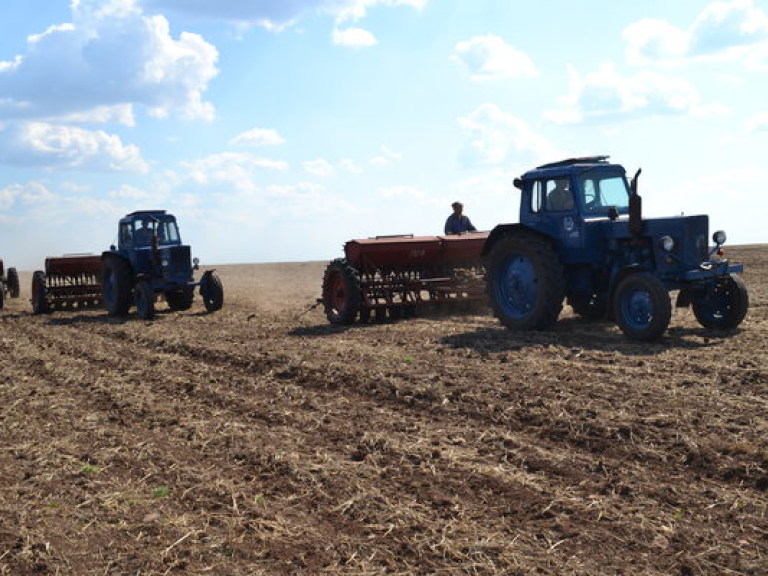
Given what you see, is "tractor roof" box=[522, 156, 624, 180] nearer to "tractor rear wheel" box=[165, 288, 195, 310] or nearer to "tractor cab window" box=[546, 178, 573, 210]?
"tractor cab window" box=[546, 178, 573, 210]

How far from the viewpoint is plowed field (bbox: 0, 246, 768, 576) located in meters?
4.42

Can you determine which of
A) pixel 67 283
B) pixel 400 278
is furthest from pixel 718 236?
pixel 67 283

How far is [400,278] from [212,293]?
5133 millimetres

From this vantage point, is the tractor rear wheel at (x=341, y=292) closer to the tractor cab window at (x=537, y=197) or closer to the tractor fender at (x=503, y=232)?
the tractor fender at (x=503, y=232)

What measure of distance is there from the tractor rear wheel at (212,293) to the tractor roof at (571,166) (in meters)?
8.20

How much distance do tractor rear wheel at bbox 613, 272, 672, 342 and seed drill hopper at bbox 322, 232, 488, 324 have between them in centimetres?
411

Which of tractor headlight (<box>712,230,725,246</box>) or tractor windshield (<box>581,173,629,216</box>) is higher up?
tractor windshield (<box>581,173,629,216</box>)

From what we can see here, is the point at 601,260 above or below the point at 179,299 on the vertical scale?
above

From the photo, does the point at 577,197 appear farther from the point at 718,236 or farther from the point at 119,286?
the point at 119,286

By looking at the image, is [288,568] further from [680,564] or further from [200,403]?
[200,403]

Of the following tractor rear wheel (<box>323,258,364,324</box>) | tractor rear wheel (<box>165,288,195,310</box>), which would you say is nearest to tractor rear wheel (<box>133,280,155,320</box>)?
tractor rear wheel (<box>165,288,195,310</box>)

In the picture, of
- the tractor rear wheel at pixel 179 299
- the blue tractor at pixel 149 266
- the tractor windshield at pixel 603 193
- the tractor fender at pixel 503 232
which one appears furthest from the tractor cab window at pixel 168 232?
the tractor windshield at pixel 603 193

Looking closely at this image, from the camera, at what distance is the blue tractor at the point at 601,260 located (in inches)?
417

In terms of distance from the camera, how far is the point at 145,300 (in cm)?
1708
